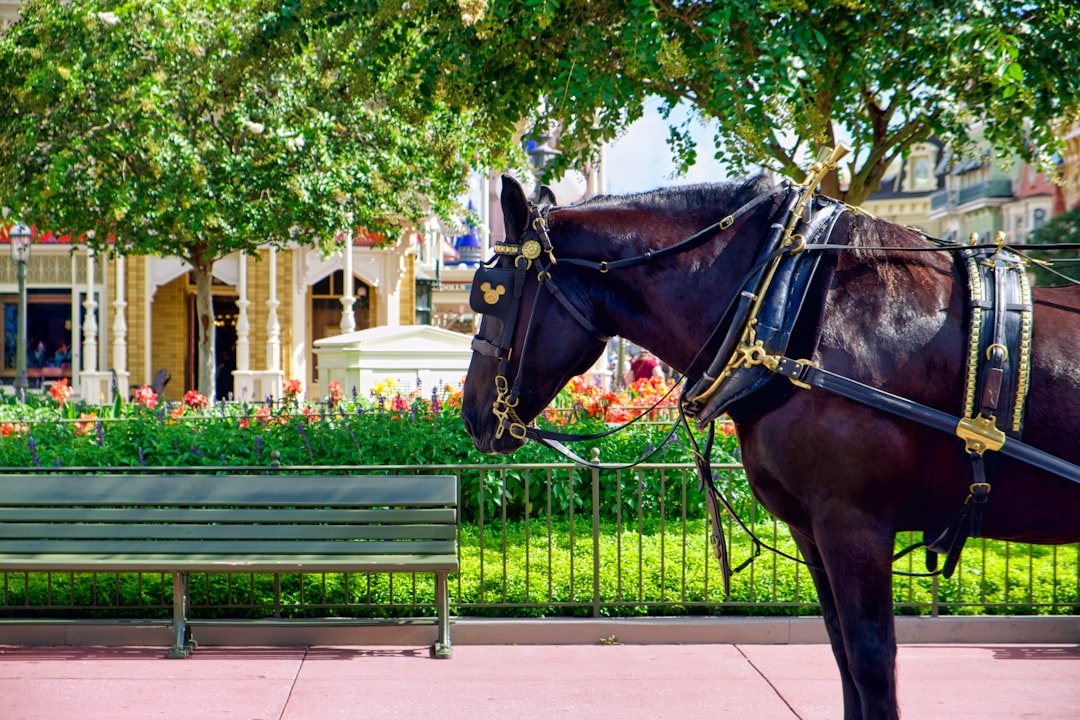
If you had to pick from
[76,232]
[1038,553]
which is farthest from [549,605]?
[76,232]

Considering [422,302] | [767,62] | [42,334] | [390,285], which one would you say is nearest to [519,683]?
[767,62]

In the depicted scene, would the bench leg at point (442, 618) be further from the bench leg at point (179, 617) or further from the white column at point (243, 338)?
the white column at point (243, 338)

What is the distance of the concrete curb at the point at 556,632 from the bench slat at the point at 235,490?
2.36 ft

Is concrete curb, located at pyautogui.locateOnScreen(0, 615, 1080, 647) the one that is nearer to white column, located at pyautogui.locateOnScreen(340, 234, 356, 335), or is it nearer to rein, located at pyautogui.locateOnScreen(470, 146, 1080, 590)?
rein, located at pyautogui.locateOnScreen(470, 146, 1080, 590)

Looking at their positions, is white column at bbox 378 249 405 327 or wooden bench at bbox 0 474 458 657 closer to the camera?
wooden bench at bbox 0 474 458 657

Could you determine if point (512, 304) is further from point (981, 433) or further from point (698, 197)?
point (981, 433)

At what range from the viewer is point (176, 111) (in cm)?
1741

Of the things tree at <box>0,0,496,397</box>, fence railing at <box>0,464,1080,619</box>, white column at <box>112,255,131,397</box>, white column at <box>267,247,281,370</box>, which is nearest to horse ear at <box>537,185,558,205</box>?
fence railing at <box>0,464,1080,619</box>

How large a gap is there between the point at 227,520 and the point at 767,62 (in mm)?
4471

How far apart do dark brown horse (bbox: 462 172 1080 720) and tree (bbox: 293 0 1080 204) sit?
424cm

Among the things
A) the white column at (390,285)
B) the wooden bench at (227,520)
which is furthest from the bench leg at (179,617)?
the white column at (390,285)

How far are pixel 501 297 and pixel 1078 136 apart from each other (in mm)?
44435

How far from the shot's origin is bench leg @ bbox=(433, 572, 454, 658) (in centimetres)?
626

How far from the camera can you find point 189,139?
17.5m
